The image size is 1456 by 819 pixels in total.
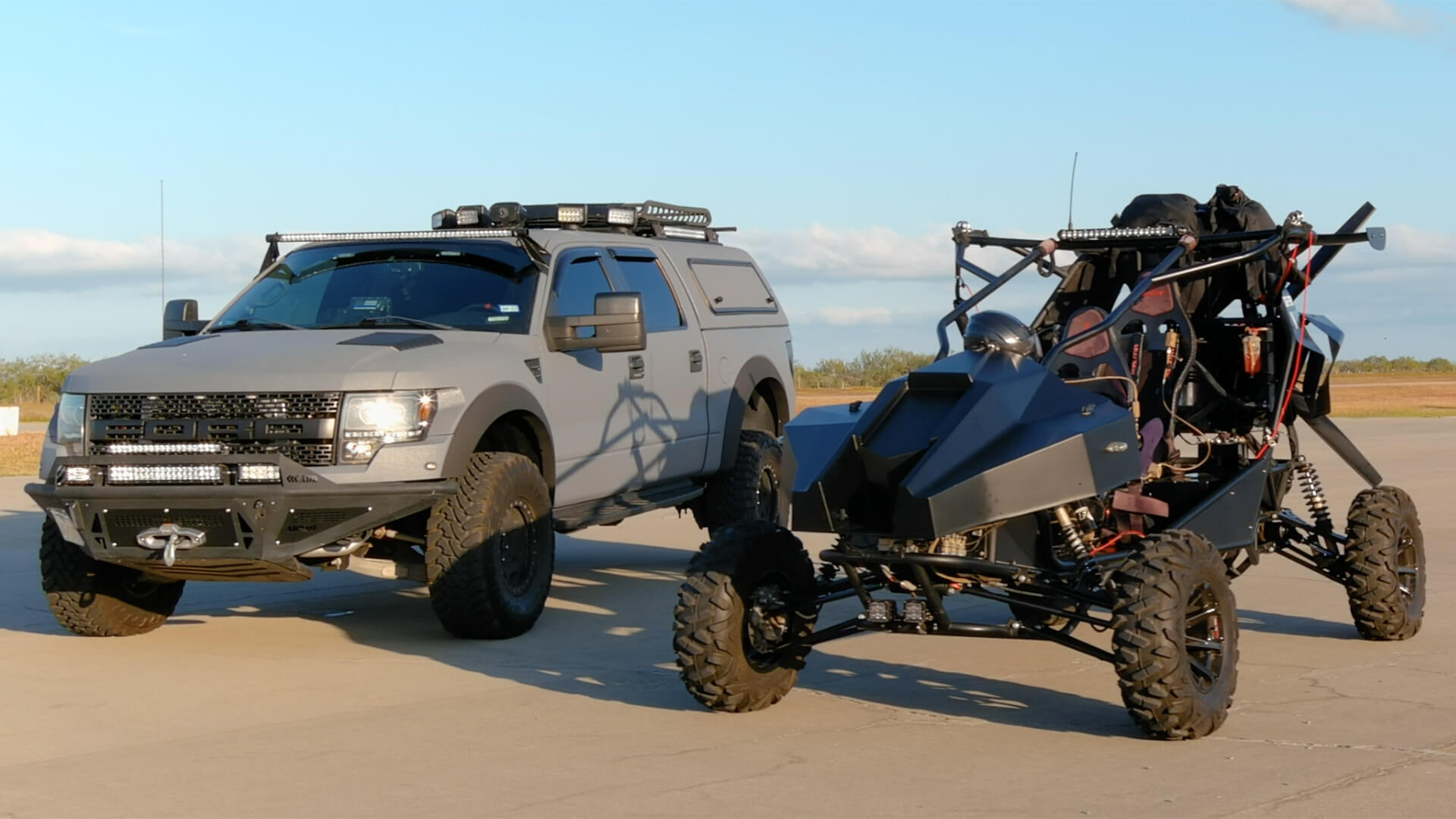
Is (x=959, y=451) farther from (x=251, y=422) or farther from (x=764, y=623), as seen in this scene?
(x=251, y=422)

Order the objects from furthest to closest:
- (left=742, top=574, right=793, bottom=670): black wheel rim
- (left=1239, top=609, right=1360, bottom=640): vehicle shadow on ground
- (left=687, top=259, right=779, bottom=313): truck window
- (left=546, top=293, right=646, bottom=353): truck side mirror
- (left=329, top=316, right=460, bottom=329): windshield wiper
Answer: (left=687, top=259, right=779, bottom=313): truck window → (left=546, top=293, right=646, bottom=353): truck side mirror → (left=329, top=316, right=460, bottom=329): windshield wiper → (left=1239, top=609, right=1360, bottom=640): vehicle shadow on ground → (left=742, top=574, right=793, bottom=670): black wheel rim

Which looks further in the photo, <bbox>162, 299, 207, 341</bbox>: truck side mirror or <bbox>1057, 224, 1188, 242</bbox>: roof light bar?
<bbox>162, 299, 207, 341</bbox>: truck side mirror

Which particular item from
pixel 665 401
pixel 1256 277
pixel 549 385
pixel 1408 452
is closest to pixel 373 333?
pixel 549 385

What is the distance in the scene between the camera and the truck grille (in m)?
8.57

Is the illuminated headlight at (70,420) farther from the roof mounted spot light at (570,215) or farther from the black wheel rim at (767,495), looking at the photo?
the black wheel rim at (767,495)

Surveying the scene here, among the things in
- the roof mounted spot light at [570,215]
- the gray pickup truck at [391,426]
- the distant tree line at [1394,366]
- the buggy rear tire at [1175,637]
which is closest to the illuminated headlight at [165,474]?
the gray pickup truck at [391,426]

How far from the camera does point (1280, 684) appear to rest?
7.86 m

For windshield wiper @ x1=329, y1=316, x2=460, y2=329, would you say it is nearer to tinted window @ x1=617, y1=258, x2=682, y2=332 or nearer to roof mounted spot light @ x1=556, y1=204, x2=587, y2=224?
tinted window @ x1=617, y1=258, x2=682, y2=332

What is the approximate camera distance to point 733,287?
12.9 metres

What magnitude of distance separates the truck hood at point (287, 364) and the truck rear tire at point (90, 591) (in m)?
0.88

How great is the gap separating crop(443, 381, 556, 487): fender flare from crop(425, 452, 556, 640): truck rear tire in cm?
15

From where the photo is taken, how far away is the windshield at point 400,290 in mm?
9938

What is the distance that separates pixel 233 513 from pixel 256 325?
6.15 feet

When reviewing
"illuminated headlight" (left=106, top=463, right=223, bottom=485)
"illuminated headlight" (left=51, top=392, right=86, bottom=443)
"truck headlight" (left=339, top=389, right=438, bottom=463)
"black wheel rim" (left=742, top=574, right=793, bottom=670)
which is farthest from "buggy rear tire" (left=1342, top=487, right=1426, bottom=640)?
"illuminated headlight" (left=51, top=392, right=86, bottom=443)
